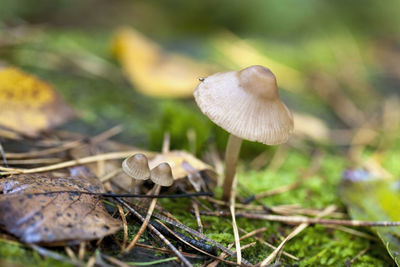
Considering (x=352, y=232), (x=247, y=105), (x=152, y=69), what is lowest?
(x=352, y=232)

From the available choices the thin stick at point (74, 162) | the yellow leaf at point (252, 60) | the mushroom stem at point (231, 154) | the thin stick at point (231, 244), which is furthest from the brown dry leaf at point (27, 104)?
the yellow leaf at point (252, 60)

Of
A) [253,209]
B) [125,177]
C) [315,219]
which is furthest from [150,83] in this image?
[315,219]

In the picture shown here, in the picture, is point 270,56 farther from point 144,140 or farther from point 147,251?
point 147,251

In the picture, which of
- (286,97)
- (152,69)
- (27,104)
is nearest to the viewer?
(27,104)

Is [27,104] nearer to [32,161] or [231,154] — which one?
[32,161]

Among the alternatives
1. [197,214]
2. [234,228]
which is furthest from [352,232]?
[197,214]

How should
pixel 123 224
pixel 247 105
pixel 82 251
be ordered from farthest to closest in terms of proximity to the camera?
pixel 247 105 → pixel 123 224 → pixel 82 251

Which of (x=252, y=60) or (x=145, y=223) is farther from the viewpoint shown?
(x=252, y=60)
